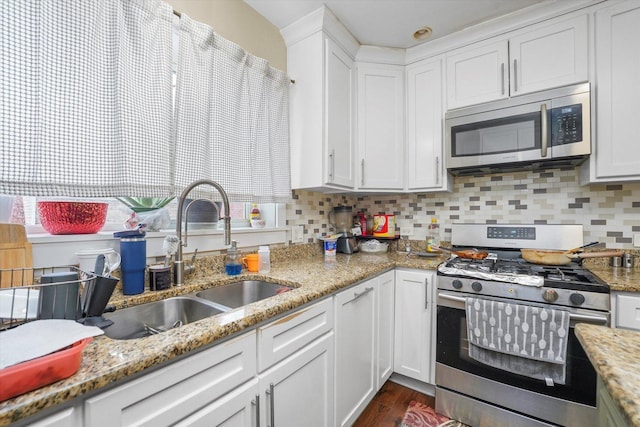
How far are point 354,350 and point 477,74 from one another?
1.97 metres

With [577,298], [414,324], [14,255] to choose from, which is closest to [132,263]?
[14,255]

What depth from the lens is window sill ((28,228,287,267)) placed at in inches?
38.5

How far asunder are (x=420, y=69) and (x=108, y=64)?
2.00m

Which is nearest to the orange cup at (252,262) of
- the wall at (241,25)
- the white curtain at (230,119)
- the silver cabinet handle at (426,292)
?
the white curtain at (230,119)

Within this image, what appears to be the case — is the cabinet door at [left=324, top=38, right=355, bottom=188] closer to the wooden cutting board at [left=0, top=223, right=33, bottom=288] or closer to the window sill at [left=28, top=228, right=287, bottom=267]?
the window sill at [left=28, top=228, right=287, bottom=267]

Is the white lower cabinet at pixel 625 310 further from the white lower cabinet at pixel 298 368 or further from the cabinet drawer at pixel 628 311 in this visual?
the white lower cabinet at pixel 298 368

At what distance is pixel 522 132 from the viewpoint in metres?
1.78

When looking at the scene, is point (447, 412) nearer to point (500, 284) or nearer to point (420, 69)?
point (500, 284)

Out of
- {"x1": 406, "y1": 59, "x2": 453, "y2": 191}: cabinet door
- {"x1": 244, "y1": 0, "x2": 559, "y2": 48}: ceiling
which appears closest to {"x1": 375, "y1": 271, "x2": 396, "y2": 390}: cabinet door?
{"x1": 406, "y1": 59, "x2": 453, "y2": 191}: cabinet door

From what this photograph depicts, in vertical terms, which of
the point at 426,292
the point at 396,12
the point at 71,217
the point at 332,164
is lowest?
the point at 426,292

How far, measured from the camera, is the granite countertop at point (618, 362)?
1.55 feet

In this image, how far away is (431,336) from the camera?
5.95ft

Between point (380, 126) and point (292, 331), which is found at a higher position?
point (380, 126)

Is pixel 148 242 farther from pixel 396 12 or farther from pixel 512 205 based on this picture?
pixel 512 205
